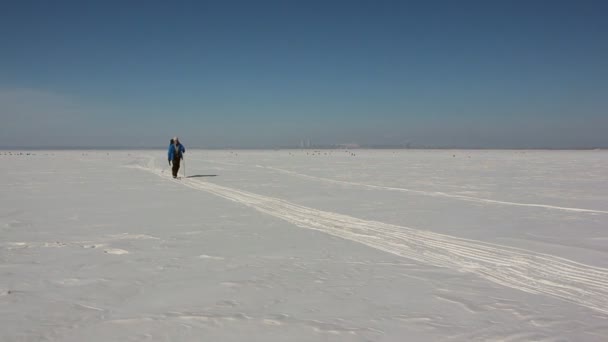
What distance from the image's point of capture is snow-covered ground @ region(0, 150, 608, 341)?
340 centimetres

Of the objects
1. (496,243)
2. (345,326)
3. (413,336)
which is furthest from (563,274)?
(345,326)

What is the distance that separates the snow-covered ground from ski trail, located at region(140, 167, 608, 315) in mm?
26

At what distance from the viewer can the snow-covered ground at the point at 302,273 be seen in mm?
3400

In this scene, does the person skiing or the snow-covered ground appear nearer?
the snow-covered ground

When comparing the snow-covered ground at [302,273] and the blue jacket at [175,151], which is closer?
the snow-covered ground at [302,273]

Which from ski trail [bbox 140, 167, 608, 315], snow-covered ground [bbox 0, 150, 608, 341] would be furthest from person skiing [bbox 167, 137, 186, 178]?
ski trail [bbox 140, 167, 608, 315]

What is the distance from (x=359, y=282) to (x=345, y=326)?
3.95 feet

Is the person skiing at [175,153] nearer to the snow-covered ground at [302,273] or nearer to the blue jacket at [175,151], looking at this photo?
the blue jacket at [175,151]

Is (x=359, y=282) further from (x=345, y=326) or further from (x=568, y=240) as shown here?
(x=568, y=240)

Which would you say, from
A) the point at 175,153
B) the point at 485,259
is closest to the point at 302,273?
the point at 485,259

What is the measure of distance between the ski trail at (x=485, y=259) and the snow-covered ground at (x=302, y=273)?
0.03 meters

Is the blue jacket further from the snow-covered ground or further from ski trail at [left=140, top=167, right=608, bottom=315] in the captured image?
ski trail at [left=140, top=167, right=608, bottom=315]

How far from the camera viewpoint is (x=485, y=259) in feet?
18.4

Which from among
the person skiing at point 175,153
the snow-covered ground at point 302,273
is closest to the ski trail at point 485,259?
the snow-covered ground at point 302,273
